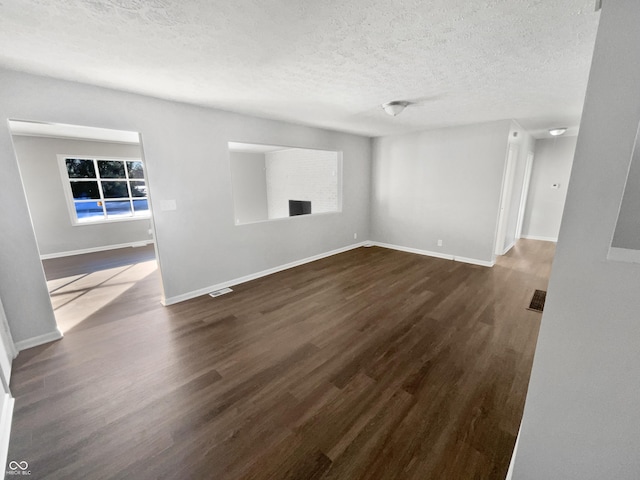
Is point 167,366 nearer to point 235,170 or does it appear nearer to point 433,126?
point 433,126

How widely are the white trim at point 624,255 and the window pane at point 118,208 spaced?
817cm

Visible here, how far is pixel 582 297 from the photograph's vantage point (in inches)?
38.4

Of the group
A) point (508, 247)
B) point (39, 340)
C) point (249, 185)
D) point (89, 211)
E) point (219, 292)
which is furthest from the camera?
point (249, 185)

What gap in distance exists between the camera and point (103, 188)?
617 cm

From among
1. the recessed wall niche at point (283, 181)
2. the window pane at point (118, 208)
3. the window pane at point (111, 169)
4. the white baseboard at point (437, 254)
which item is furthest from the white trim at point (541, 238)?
the window pane at point (111, 169)

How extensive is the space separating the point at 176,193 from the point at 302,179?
389 cm

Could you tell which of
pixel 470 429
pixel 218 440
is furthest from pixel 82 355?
pixel 470 429

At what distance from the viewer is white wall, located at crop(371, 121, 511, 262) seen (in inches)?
175

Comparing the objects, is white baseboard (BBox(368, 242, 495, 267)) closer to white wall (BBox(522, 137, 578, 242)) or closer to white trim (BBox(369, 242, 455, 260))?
white trim (BBox(369, 242, 455, 260))

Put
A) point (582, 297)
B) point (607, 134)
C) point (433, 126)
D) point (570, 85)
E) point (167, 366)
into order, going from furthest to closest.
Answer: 1. point (433, 126)
2. point (570, 85)
3. point (167, 366)
4. point (582, 297)
5. point (607, 134)

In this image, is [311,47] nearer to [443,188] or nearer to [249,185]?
[443,188]

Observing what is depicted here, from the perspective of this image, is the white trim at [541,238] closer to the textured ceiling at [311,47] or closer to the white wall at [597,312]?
the textured ceiling at [311,47]

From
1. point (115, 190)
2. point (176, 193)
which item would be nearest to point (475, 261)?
point (176, 193)

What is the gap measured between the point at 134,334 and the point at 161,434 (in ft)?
4.83
